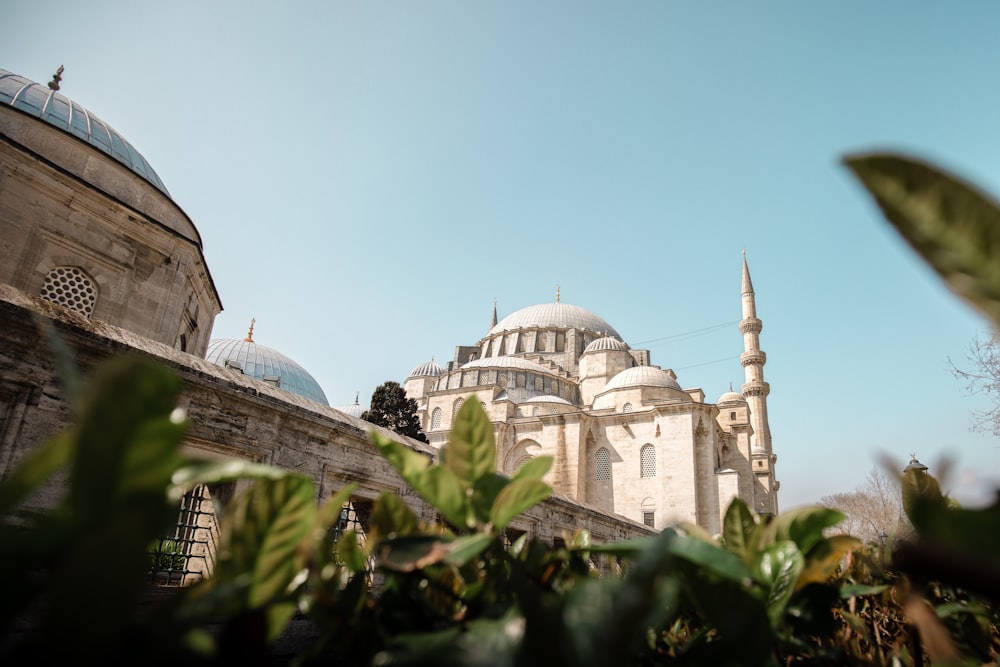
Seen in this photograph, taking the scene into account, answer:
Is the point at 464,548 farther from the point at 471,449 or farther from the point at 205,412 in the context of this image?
the point at 205,412

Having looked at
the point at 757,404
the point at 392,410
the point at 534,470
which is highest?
the point at 757,404

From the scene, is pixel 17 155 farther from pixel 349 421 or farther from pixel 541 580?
pixel 541 580


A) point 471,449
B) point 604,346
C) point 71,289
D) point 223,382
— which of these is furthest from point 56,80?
point 604,346

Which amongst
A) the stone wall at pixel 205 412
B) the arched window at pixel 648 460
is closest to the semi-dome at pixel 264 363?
the arched window at pixel 648 460

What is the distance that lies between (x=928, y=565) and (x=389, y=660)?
381mm

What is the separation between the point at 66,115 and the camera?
10172 mm

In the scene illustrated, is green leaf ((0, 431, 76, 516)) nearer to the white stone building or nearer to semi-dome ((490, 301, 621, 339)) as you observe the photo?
the white stone building

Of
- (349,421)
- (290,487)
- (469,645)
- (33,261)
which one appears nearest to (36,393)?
(349,421)

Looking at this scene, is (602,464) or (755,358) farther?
(755,358)

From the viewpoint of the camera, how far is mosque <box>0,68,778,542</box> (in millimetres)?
3377

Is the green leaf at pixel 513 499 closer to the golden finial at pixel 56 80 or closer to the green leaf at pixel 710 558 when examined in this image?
the green leaf at pixel 710 558

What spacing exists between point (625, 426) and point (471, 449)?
25306 millimetres

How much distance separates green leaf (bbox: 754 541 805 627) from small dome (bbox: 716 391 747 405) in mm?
31437

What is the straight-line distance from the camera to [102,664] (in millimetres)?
326
